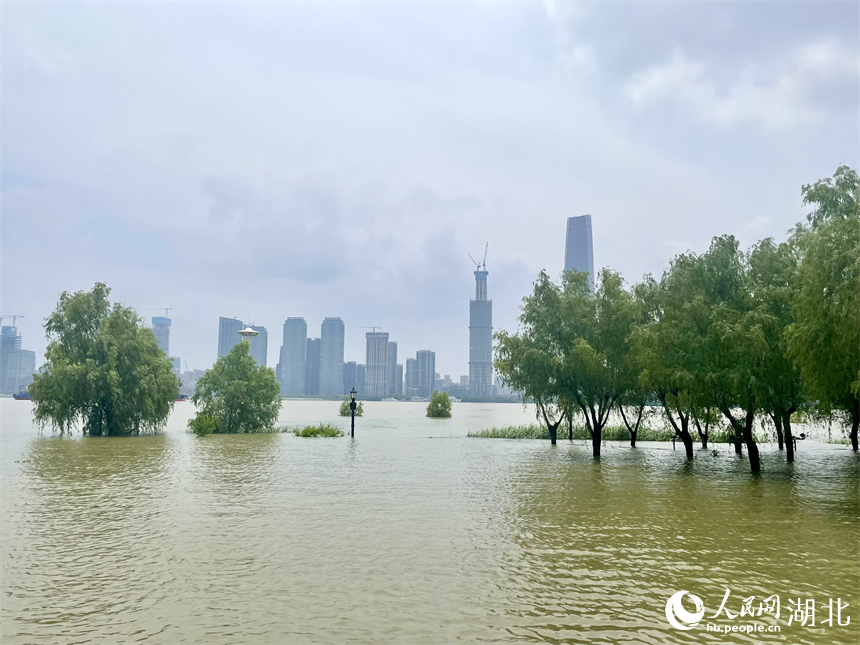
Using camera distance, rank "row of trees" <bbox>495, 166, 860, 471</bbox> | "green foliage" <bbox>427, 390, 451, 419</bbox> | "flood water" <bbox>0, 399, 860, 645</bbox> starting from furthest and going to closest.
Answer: "green foliage" <bbox>427, 390, 451, 419</bbox>, "row of trees" <bbox>495, 166, 860, 471</bbox>, "flood water" <bbox>0, 399, 860, 645</bbox>

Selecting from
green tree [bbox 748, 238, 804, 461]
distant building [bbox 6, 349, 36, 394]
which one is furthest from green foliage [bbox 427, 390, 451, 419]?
distant building [bbox 6, 349, 36, 394]

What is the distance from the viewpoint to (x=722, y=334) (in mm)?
23047

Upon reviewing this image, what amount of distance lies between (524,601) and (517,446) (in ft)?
110

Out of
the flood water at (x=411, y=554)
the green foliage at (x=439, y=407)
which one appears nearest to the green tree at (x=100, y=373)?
the flood water at (x=411, y=554)

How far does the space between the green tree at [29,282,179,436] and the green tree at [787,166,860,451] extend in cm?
4345

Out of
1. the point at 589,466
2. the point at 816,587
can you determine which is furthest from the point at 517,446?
the point at 816,587

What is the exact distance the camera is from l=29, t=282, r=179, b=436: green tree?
140ft

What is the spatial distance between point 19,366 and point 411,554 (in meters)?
168

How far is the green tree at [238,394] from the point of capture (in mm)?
52656

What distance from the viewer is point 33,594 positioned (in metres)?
9.75

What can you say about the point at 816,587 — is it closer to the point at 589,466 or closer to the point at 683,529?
the point at 683,529

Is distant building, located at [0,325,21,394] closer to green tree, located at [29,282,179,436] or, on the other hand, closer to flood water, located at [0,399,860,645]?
green tree, located at [29,282,179,436]

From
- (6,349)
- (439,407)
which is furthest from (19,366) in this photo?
(439,407)

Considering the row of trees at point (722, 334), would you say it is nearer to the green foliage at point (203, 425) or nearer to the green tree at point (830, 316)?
the green tree at point (830, 316)
